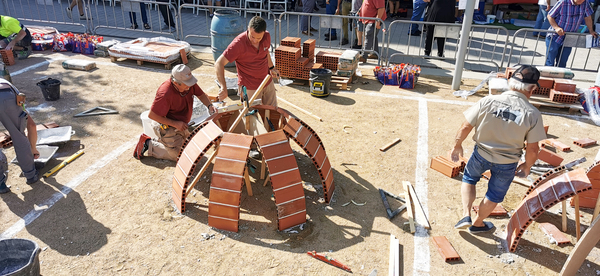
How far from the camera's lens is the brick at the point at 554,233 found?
205 inches

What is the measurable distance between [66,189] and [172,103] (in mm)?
1927

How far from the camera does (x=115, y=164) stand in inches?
268

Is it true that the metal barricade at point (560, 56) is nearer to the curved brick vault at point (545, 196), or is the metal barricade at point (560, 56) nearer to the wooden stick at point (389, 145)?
the wooden stick at point (389, 145)

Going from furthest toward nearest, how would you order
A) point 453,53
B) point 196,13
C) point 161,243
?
point 196,13 < point 453,53 < point 161,243

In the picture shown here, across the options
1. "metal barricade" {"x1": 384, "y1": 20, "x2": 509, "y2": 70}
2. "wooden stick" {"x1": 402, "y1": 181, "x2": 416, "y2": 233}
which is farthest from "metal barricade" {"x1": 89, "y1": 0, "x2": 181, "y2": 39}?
"wooden stick" {"x1": 402, "y1": 181, "x2": 416, "y2": 233}

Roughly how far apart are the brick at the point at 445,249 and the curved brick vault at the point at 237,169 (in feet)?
5.45

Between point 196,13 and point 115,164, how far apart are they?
1254 cm

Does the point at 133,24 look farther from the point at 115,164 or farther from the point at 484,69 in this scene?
the point at 484,69

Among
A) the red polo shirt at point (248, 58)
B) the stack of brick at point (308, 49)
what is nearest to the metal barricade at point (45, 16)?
the stack of brick at point (308, 49)

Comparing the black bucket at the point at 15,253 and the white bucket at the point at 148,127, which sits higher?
the white bucket at the point at 148,127

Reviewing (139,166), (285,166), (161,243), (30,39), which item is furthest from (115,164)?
(30,39)

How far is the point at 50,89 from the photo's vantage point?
8945 mm

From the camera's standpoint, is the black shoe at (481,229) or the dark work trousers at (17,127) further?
the dark work trousers at (17,127)

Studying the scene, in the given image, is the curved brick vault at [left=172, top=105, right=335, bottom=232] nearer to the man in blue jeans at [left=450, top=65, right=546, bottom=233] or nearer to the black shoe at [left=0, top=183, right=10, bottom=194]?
the man in blue jeans at [left=450, top=65, right=546, bottom=233]
